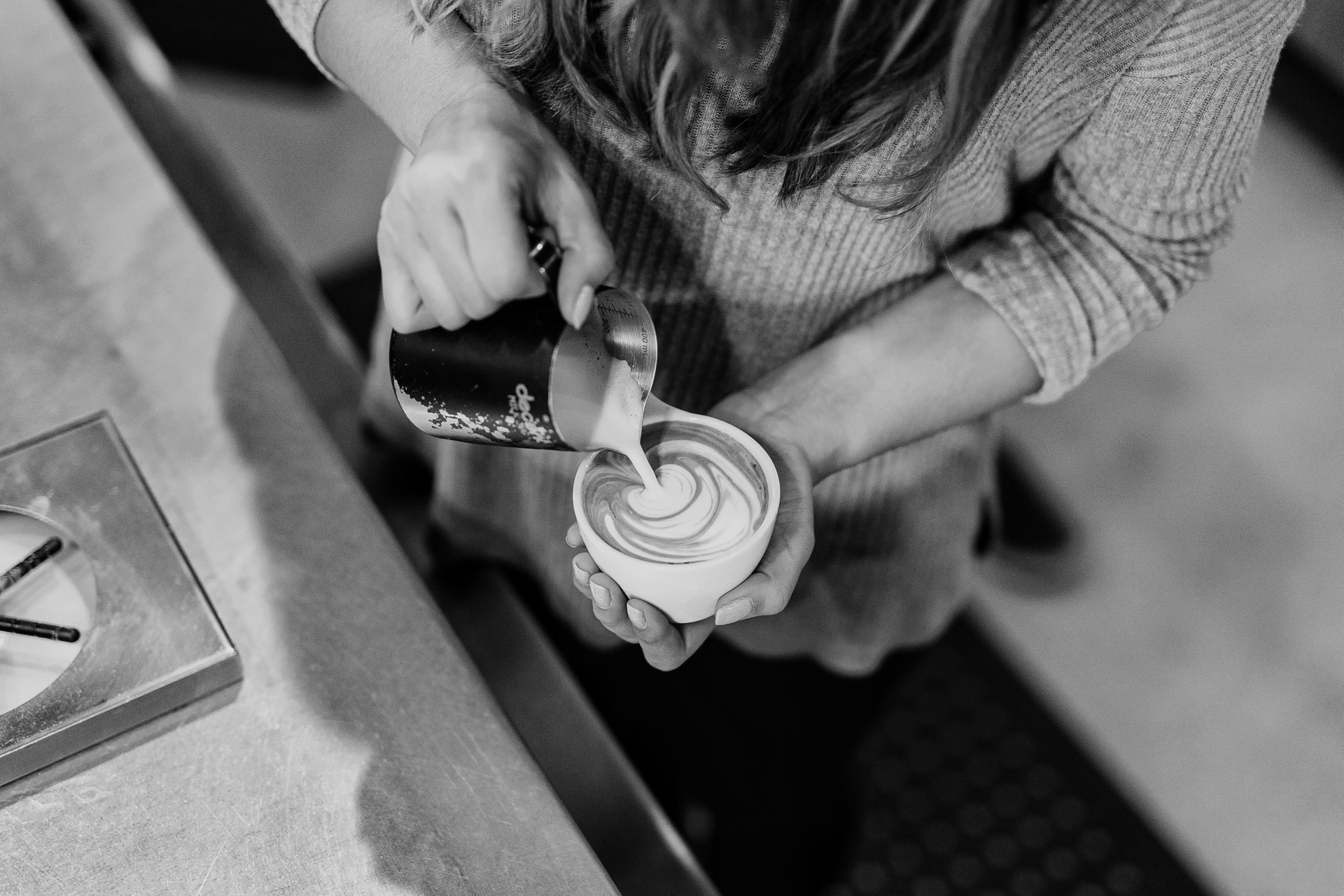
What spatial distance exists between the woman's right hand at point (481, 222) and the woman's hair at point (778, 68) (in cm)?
8

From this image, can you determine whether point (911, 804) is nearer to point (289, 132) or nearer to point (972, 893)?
point (972, 893)

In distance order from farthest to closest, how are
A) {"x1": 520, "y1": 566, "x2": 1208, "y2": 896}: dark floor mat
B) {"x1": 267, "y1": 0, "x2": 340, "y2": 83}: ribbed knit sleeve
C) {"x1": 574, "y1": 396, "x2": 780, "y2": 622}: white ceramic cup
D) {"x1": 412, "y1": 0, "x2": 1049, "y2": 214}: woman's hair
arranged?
1. {"x1": 520, "y1": 566, "x2": 1208, "y2": 896}: dark floor mat
2. {"x1": 267, "y1": 0, "x2": 340, "y2": 83}: ribbed knit sleeve
3. {"x1": 574, "y1": 396, "x2": 780, "y2": 622}: white ceramic cup
4. {"x1": 412, "y1": 0, "x2": 1049, "y2": 214}: woman's hair

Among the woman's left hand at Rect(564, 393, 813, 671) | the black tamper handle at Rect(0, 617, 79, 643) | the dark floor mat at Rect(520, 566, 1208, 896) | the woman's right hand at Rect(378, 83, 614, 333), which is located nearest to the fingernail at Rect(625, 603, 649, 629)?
the woman's left hand at Rect(564, 393, 813, 671)

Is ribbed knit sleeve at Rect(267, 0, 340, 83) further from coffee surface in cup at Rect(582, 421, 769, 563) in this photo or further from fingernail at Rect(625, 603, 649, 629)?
fingernail at Rect(625, 603, 649, 629)

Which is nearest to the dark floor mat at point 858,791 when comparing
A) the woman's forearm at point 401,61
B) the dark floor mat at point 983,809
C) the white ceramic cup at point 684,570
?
the dark floor mat at point 983,809

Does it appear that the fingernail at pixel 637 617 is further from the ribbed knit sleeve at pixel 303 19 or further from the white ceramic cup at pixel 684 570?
the ribbed knit sleeve at pixel 303 19

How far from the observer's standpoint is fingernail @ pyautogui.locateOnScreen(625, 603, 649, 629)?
86 centimetres

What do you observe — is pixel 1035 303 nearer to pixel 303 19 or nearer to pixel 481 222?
pixel 481 222

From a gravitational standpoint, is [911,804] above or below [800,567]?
below

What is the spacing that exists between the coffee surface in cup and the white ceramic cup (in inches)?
1.4

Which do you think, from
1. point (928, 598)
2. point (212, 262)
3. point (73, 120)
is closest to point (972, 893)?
point (928, 598)

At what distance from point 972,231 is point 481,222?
1.81 ft

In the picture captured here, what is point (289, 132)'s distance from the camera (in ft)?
9.43

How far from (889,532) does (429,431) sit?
22.8 inches
